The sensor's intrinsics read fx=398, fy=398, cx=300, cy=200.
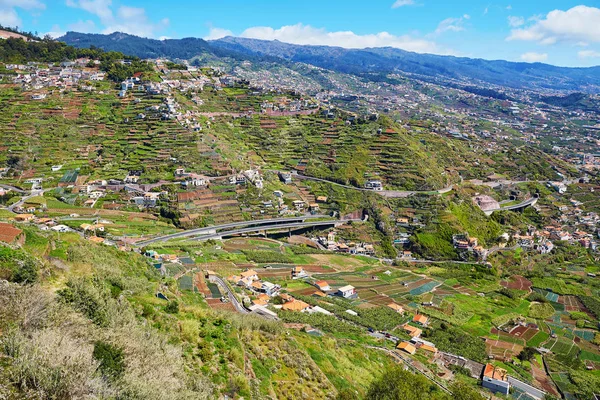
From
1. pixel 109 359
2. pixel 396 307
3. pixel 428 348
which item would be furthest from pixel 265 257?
pixel 109 359

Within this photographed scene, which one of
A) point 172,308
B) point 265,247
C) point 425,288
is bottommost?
point 425,288

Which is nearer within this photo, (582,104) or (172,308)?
(172,308)

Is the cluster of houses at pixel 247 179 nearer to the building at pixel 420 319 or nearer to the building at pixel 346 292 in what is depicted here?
the building at pixel 346 292

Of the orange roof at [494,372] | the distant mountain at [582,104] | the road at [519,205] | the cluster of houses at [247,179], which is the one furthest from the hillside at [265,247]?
the distant mountain at [582,104]

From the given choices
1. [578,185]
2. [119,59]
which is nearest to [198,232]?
[119,59]

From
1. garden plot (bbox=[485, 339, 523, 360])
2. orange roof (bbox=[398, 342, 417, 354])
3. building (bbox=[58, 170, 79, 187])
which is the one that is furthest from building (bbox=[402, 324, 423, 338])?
building (bbox=[58, 170, 79, 187])

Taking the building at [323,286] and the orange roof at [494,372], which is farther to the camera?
the building at [323,286]

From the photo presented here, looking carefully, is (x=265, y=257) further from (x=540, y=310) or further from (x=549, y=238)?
(x=549, y=238)
